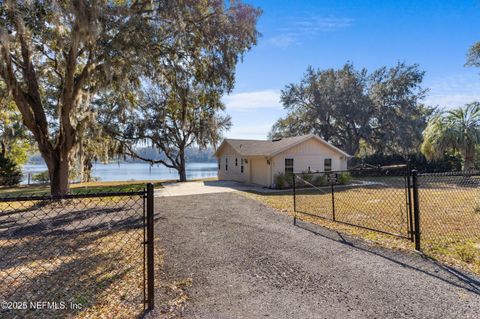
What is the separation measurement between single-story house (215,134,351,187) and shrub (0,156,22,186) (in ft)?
54.7

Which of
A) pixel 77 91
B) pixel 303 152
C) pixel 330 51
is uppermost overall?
pixel 330 51

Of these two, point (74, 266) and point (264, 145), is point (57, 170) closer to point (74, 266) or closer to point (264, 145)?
point (74, 266)

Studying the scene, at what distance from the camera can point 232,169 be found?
67.9 ft

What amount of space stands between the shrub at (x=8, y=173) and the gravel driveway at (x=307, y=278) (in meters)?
21.0

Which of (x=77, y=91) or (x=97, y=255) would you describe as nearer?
(x=97, y=255)

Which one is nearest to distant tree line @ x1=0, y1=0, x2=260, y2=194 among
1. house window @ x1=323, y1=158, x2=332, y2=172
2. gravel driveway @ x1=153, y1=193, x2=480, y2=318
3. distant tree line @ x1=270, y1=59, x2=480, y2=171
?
gravel driveway @ x1=153, y1=193, x2=480, y2=318

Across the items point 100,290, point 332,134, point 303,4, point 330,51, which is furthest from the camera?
point 332,134

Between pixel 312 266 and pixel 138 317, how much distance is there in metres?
2.37

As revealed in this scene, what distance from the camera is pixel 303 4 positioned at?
9734 millimetres

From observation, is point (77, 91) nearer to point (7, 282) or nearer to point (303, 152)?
point (7, 282)

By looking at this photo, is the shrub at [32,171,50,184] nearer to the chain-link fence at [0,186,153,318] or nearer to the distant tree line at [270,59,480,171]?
the chain-link fence at [0,186,153,318]

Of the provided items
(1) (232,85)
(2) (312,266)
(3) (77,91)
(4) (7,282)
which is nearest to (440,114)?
(1) (232,85)

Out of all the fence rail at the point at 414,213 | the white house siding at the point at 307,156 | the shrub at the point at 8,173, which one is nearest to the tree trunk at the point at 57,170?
the fence rail at the point at 414,213

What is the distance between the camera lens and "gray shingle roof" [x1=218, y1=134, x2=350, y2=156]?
53.8 ft
